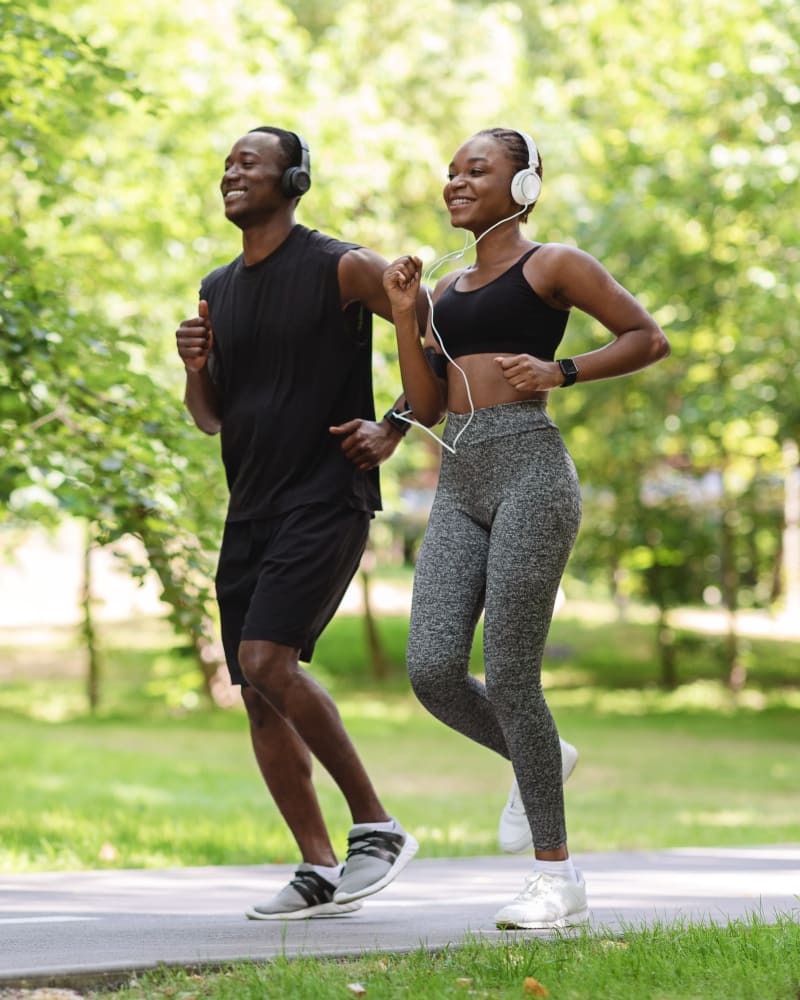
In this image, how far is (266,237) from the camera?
4598 mm

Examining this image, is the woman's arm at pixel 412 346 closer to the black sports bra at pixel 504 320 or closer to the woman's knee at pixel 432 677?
the black sports bra at pixel 504 320

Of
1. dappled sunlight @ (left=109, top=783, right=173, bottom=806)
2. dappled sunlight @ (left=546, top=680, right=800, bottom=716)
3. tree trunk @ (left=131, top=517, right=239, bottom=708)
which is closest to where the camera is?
tree trunk @ (left=131, top=517, right=239, bottom=708)

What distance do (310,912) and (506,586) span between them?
47.7 inches

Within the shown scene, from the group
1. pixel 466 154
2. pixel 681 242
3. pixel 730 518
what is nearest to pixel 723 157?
pixel 681 242

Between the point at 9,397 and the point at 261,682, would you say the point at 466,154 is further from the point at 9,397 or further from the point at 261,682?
the point at 9,397

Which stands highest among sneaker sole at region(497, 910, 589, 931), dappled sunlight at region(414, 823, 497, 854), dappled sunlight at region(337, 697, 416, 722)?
sneaker sole at region(497, 910, 589, 931)

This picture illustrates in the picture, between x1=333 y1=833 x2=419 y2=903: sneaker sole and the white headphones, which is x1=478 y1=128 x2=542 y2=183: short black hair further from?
x1=333 y1=833 x2=419 y2=903: sneaker sole

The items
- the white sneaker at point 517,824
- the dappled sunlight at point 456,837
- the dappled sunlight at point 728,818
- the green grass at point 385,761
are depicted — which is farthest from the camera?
the dappled sunlight at point 728,818

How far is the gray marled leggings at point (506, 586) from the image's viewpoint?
13.6 ft

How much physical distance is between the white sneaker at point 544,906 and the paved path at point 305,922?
0.09 meters

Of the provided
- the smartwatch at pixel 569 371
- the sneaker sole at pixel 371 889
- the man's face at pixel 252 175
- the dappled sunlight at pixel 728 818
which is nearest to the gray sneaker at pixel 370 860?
the sneaker sole at pixel 371 889

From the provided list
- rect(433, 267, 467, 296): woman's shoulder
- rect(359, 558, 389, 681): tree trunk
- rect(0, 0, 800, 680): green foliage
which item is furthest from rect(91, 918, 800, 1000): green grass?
rect(359, 558, 389, 681): tree trunk

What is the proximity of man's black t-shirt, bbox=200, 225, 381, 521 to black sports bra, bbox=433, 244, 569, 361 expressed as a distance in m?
0.35

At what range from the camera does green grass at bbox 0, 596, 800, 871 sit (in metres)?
8.51
